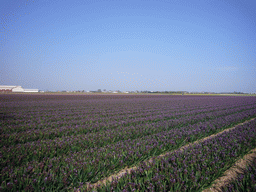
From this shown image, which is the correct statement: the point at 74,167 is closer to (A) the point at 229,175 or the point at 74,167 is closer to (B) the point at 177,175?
(B) the point at 177,175

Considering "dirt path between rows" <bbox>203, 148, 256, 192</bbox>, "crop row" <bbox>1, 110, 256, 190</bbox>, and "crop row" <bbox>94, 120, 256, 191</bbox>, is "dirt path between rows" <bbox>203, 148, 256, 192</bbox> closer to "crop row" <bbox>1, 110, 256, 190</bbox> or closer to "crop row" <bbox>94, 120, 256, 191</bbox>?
"crop row" <bbox>94, 120, 256, 191</bbox>

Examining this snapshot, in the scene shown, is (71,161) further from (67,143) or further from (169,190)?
(169,190)

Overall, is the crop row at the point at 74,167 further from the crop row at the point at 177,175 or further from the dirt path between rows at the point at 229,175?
the dirt path between rows at the point at 229,175

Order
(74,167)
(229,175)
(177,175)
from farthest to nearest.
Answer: (229,175) → (74,167) → (177,175)

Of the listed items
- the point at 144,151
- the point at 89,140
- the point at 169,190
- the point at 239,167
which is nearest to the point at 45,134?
the point at 89,140

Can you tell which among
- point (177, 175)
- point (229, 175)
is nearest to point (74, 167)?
point (177, 175)

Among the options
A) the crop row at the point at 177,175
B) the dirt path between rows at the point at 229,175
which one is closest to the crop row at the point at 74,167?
the crop row at the point at 177,175

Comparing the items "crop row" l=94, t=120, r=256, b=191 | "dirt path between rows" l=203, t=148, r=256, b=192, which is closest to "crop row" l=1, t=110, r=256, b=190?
"crop row" l=94, t=120, r=256, b=191

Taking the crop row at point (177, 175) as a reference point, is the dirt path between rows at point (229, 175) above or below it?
below

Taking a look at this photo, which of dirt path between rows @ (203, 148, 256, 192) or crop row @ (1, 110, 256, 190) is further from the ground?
crop row @ (1, 110, 256, 190)

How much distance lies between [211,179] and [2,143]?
7.88 meters

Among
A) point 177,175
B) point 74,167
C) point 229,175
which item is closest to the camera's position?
point 177,175

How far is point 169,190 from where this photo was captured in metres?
3.17

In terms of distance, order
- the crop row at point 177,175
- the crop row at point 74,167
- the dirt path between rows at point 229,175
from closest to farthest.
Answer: the crop row at point 177,175, the crop row at point 74,167, the dirt path between rows at point 229,175
